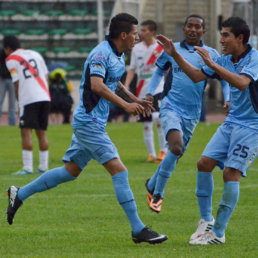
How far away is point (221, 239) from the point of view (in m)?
7.53

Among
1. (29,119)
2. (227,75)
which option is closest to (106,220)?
(227,75)

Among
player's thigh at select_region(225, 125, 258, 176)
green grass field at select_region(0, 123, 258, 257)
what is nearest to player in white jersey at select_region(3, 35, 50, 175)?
green grass field at select_region(0, 123, 258, 257)

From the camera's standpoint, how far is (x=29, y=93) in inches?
516

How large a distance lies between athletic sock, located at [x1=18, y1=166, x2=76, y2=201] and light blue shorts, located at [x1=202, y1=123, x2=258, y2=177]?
137cm

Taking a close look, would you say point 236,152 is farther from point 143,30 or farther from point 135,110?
point 143,30

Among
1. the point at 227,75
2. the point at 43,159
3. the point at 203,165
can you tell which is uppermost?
the point at 227,75

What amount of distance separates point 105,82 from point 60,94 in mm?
17173

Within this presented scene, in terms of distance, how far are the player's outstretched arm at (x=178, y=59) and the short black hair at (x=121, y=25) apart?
30cm

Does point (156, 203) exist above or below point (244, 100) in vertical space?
below

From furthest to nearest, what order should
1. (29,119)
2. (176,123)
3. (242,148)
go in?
(29,119)
(176,123)
(242,148)

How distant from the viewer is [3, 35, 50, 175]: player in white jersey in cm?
1309

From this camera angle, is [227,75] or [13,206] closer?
[227,75]

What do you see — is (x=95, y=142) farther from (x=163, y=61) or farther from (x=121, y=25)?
(x=163, y=61)

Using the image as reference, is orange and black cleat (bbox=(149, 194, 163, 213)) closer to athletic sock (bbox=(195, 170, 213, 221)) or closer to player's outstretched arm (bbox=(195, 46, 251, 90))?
athletic sock (bbox=(195, 170, 213, 221))
